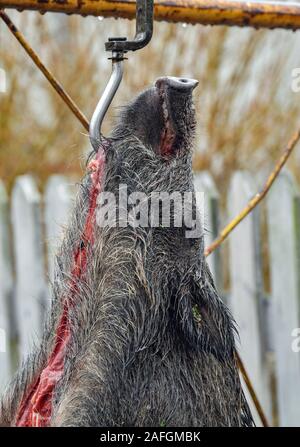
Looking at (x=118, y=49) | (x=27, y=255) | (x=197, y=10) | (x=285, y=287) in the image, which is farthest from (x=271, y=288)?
(x=118, y=49)

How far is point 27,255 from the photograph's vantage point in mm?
3871

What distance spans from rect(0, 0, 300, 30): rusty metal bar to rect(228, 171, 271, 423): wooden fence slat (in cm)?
187

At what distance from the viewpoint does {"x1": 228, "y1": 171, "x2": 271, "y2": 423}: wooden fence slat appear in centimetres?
339

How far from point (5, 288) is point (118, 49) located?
9.84 feet

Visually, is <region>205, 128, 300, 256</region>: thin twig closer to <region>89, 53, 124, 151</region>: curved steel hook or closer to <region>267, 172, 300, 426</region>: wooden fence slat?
<region>89, 53, 124, 151</region>: curved steel hook

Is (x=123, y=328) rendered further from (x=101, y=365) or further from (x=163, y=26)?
(x=163, y=26)

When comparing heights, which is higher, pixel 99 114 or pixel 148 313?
pixel 99 114

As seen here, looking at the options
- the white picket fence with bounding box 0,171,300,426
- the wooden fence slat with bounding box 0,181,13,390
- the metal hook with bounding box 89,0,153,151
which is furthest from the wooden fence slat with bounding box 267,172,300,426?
the metal hook with bounding box 89,0,153,151

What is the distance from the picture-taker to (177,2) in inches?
56.2

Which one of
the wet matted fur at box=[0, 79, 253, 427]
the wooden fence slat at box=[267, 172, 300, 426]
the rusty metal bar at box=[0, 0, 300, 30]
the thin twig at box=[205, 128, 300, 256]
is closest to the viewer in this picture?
the wet matted fur at box=[0, 79, 253, 427]

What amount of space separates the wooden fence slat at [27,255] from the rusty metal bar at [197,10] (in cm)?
245

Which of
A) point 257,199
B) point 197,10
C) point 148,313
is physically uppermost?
point 197,10

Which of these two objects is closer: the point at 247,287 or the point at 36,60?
the point at 36,60

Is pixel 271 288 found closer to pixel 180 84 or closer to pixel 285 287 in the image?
pixel 285 287
